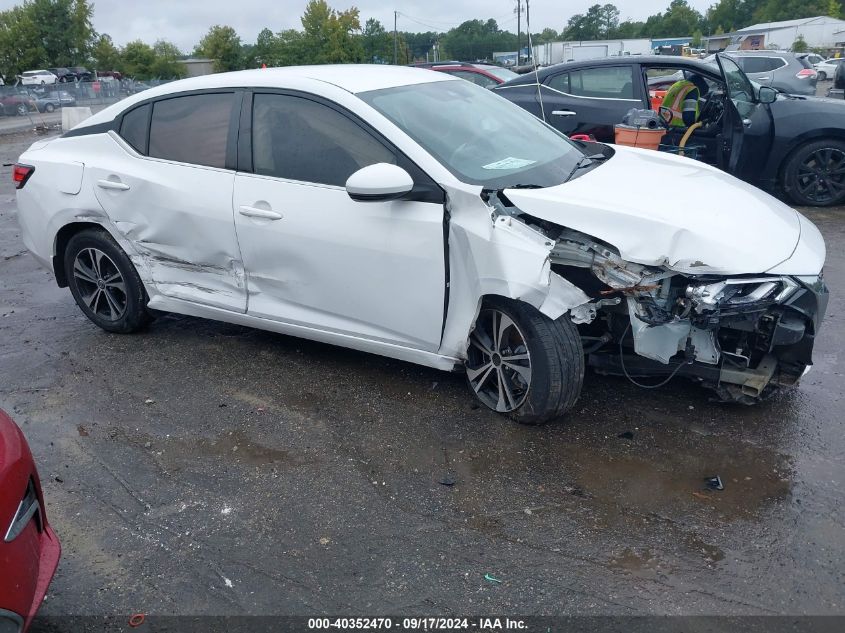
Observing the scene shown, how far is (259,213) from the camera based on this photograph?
158 inches

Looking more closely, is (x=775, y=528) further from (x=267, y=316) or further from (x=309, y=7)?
(x=309, y=7)

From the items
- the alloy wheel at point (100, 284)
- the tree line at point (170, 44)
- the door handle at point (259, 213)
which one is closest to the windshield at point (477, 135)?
the door handle at point (259, 213)

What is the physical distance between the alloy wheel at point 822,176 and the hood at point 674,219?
427cm

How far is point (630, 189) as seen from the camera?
365cm

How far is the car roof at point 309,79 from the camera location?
410 centimetres

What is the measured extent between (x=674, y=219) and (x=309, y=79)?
84.7 inches

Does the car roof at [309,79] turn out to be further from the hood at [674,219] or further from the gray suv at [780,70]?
the gray suv at [780,70]

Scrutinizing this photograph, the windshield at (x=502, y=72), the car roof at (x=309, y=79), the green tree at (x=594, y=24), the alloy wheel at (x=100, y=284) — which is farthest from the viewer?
the green tree at (x=594, y=24)

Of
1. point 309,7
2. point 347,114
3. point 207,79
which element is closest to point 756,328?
point 347,114

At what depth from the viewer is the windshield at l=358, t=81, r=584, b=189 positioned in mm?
3740

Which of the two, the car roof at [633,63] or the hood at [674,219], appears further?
the car roof at [633,63]

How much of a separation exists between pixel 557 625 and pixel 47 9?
65216mm

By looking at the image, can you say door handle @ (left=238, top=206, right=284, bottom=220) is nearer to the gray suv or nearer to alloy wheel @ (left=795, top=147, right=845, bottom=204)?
alloy wheel @ (left=795, top=147, right=845, bottom=204)

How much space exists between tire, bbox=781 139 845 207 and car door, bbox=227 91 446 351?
5663 millimetres
